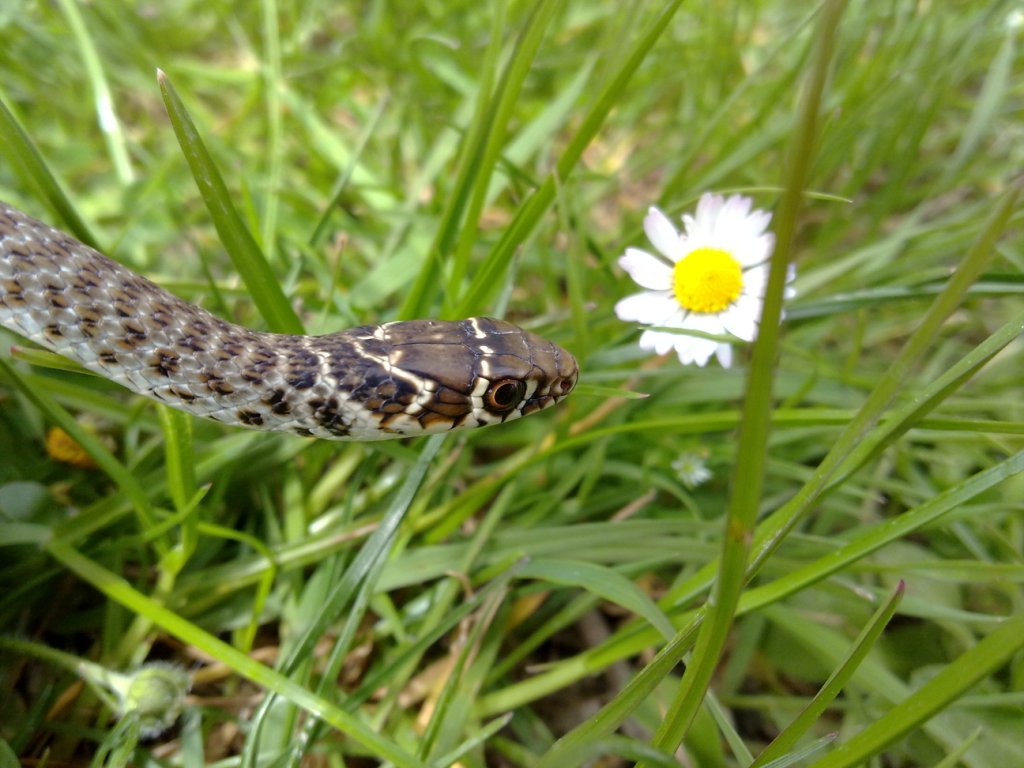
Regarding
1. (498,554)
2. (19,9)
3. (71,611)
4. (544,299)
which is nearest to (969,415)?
(544,299)

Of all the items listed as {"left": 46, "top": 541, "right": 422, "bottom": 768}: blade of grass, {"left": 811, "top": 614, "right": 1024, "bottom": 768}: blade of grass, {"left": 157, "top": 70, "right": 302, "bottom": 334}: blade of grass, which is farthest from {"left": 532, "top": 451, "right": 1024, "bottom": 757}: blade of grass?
{"left": 157, "top": 70, "right": 302, "bottom": 334}: blade of grass

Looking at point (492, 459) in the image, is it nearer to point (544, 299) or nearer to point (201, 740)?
point (544, 299)

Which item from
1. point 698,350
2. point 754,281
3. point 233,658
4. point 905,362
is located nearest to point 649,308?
point 698,350

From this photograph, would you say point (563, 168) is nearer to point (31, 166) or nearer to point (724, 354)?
point (724, 354)

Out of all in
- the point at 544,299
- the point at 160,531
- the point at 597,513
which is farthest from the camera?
the point at 544,299

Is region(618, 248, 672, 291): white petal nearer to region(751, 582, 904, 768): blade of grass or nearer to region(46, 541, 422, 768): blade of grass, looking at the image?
region(751, 582, 904, 768): blade of grass

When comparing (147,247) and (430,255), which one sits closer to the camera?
(430,255)
